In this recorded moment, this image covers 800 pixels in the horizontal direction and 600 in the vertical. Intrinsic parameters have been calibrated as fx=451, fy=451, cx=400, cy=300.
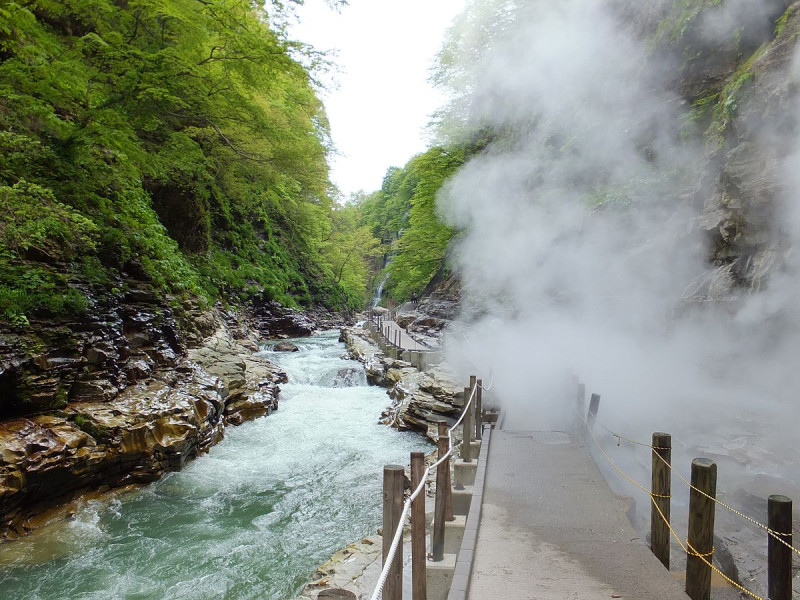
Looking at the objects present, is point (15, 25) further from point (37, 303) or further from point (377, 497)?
point (377, 497)

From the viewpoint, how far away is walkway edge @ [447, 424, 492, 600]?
295 centimetres

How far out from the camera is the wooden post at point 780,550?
2.55 m

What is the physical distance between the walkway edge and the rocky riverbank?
476cm

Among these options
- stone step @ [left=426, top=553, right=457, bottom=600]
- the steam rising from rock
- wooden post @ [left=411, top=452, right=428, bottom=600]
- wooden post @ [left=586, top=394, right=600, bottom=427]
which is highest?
the steam rising from rock

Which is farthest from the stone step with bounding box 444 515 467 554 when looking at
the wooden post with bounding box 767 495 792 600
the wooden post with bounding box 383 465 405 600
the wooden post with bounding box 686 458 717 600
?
the wooden post with bounding box 767 495 792 600

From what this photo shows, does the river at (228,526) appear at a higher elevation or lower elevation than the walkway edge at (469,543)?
lower

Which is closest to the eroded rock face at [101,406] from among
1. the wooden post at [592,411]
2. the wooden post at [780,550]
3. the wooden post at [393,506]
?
the wooden post at [393,506]

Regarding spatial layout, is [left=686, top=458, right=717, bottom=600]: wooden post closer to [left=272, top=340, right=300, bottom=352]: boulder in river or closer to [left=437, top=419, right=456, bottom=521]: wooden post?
[left=437, top=419, right=456, bottom=521]: wooden post

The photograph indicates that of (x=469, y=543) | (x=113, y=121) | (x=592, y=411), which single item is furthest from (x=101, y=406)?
(x=592, y=411)

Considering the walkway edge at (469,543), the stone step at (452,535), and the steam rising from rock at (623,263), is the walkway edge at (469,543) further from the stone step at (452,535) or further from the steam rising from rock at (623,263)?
the steam rising from rock at (623,263)

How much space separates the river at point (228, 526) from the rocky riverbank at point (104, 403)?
0.36 meters

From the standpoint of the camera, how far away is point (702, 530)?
2.90m

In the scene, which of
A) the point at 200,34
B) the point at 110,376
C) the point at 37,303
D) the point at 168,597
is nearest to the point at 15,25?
the point at 200,34

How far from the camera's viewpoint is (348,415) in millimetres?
10508
